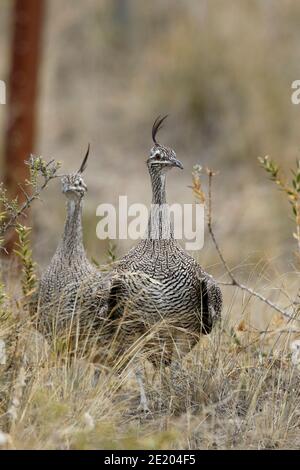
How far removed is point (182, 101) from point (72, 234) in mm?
8157

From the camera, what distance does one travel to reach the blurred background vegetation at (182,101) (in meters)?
11.4

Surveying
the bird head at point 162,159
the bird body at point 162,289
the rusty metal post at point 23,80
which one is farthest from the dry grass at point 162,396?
the rusty metal post at point 23,80

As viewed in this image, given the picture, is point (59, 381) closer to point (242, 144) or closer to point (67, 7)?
point (242, 144)

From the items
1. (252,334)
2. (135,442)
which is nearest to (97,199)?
(252,334)

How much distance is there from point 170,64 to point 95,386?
30.5 ft

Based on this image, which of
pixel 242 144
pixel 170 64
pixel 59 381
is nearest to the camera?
pixel 59 381

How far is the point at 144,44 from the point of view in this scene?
15297mm

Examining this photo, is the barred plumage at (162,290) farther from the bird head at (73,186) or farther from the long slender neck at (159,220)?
the bird head at (73,186)

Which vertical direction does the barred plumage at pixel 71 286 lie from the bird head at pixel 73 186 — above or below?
below

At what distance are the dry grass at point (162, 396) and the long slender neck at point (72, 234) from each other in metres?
0.39

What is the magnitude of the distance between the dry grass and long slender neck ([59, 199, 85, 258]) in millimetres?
386

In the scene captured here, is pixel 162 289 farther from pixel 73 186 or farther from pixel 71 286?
pixel 73 186

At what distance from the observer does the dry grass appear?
4.37 m

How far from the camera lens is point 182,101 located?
13281 millimetres
